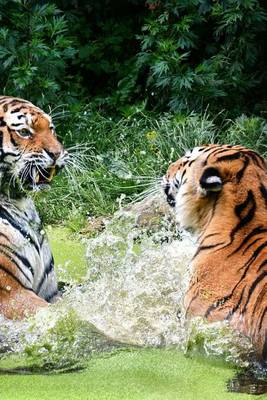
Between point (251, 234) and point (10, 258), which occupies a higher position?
point (251, 234)

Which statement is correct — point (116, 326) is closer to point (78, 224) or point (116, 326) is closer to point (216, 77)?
point (78, 224)

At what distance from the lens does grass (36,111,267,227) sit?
10555 mm

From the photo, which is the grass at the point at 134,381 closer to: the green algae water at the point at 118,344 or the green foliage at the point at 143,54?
the green algae water at the point at 118,344

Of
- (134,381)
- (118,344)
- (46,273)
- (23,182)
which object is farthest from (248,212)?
(46,273)

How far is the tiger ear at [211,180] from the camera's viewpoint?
592 centimetres

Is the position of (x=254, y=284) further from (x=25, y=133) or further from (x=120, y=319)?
(x=25, y=133)

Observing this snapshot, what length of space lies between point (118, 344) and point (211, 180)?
1026mm

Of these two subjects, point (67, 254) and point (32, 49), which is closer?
point (67, 254)

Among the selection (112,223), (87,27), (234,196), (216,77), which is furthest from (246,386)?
(87,27)

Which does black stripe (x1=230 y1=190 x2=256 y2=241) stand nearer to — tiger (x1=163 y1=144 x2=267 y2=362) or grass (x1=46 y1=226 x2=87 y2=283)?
tiger (x1=163 y1=144 x2=267 y2=362)

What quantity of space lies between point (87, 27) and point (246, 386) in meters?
9.05

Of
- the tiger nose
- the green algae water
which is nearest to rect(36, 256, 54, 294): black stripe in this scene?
the green algae water

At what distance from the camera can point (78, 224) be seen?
33.0ft

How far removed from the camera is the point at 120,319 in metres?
6.48
